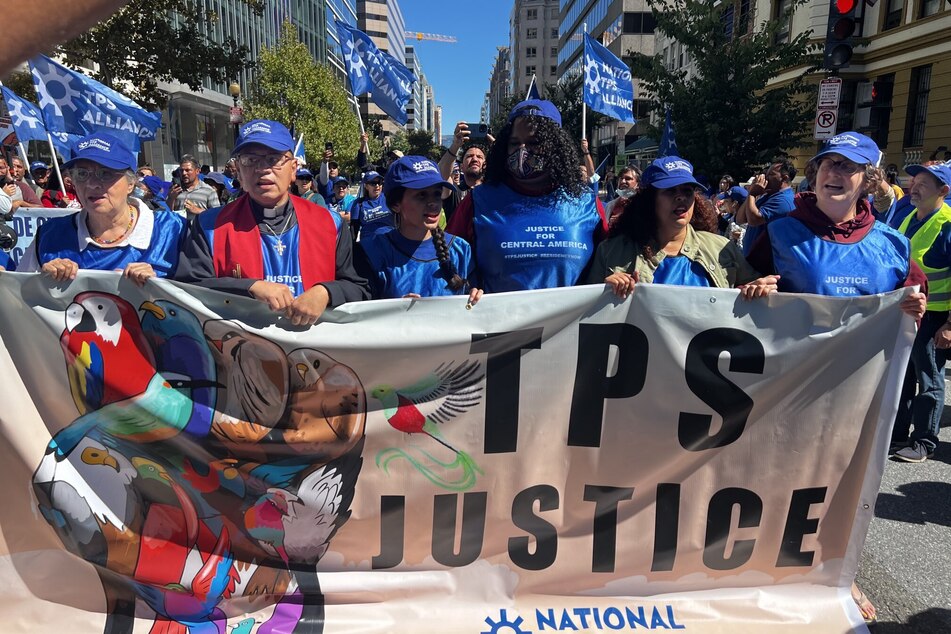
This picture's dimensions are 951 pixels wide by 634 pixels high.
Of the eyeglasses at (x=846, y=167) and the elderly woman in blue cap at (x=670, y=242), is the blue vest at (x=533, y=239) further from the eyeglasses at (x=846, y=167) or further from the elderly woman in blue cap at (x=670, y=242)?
the eyeglasses at (x=846, y=167)

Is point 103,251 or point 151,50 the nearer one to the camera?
point 103,251

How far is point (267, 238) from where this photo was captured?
294cm

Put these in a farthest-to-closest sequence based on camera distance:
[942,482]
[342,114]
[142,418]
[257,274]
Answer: [342,114] → [942,482] → [257,274] → [142,418]

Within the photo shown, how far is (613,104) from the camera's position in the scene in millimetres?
9477

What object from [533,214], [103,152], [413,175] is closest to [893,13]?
[533,214]

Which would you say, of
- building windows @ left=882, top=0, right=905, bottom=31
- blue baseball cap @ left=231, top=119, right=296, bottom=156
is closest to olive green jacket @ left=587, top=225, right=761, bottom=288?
blue baseball cap @ left=231, top=119, right=296, bottom=156

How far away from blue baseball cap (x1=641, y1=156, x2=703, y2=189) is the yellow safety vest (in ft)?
8.36

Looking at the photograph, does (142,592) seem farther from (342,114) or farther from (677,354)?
(342,114)

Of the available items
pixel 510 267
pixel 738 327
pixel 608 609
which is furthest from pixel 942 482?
pixel 510 267

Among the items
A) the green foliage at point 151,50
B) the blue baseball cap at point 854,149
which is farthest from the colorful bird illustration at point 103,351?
the green foliage at point 151,50

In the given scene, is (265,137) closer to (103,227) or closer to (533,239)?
(103,227)

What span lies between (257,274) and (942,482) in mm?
4386

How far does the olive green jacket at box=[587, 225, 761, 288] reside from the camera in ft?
9.98

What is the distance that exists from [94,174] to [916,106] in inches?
947
